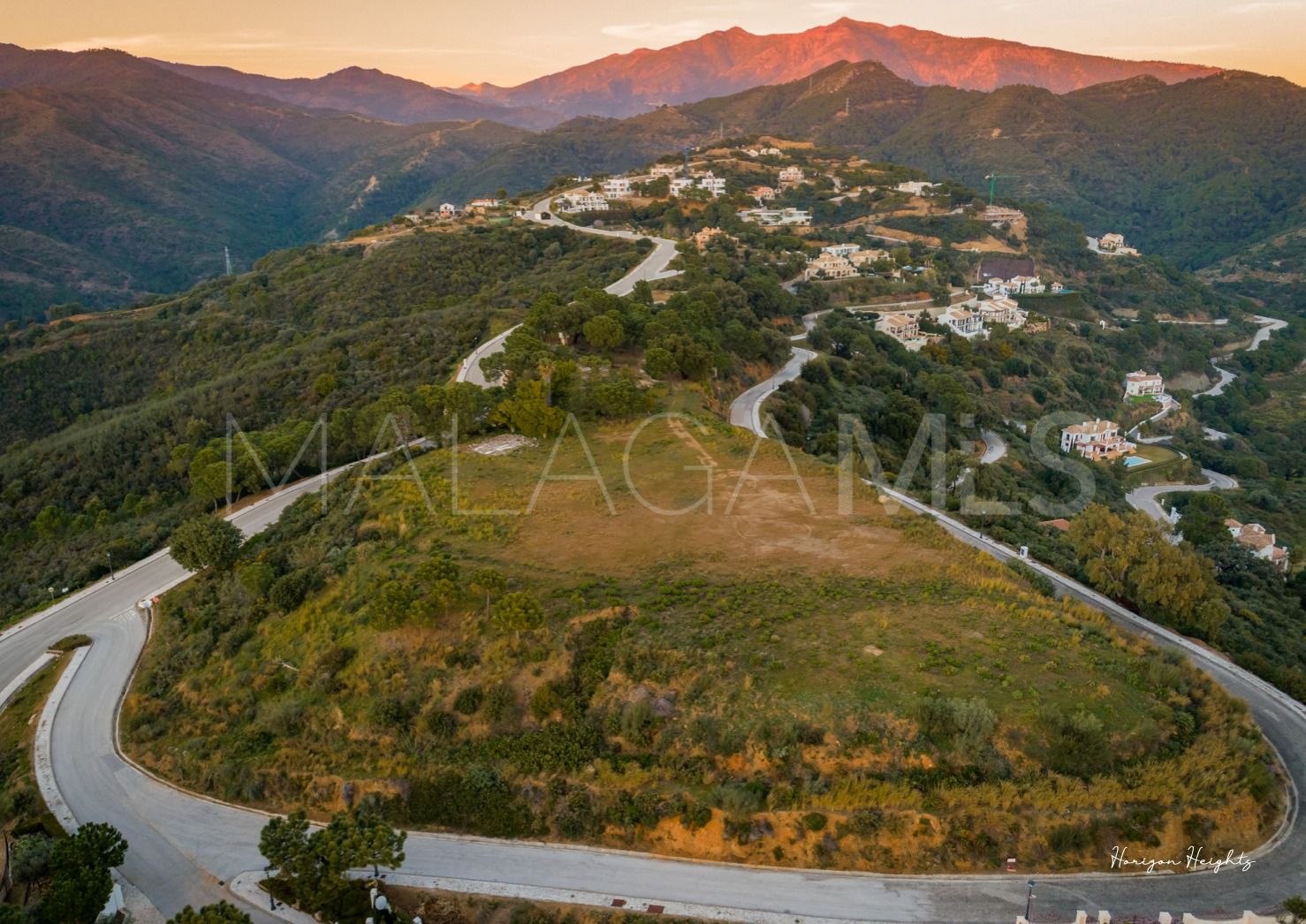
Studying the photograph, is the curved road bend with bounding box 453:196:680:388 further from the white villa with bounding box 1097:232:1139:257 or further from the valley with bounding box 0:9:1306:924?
the white villa with bounding box 1097:232:1139:257

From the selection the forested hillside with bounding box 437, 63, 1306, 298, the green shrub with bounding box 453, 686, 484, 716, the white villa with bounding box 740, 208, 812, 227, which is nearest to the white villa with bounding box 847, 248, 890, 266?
the white villa with bounding box 740, 208, 812, 227

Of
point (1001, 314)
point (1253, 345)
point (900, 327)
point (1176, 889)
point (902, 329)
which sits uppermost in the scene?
point (900, 327)

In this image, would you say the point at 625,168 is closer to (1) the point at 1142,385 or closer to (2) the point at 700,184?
(2) the point at 700,184

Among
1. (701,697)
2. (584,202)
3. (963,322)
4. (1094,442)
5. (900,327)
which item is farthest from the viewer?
(584,202)

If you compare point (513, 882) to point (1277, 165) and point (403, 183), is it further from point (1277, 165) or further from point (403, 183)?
point (403, 183)

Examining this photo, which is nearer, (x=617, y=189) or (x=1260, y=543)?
(x=1260, y=543)

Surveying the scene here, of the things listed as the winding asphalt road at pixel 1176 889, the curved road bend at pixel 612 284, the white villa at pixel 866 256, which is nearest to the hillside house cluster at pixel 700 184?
the curved road bend at pixel 612 284

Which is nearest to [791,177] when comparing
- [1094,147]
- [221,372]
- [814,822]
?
[221,372]

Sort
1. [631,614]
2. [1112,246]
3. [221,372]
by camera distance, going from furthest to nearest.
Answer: [1112,246], [221,372], [631,614]
